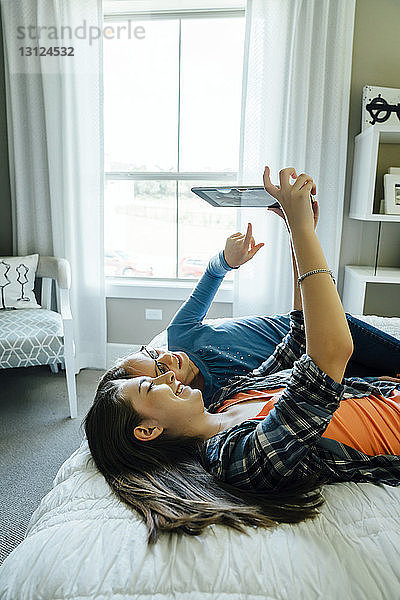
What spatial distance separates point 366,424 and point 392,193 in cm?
197

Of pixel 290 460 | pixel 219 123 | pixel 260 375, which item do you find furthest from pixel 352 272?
pixel 290 460

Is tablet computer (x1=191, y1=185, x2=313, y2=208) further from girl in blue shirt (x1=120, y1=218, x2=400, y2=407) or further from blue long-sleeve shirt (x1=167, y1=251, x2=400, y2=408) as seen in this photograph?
blue long-sleeve shirt (x1=167, y1=251, x2=400, y2=408)

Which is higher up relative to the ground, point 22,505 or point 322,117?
point 322,117

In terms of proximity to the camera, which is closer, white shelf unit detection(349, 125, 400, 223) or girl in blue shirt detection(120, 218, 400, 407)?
girl in blue shirt detection(120, 218, 400, 407)

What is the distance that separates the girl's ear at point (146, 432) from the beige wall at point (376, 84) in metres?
2.25

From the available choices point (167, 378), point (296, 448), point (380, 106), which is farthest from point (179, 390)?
point (380, 106)

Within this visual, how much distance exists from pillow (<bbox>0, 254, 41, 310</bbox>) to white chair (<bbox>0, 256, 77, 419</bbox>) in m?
0.07

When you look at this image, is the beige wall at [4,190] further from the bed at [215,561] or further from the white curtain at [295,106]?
the bed at [215,561]

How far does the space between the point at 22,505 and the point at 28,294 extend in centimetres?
137

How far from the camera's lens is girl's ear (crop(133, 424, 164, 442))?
113 cm

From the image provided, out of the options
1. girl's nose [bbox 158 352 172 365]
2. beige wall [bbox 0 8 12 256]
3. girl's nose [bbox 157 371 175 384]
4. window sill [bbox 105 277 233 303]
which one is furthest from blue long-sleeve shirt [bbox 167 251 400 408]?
beige wall [bbox 0 8 12 256]

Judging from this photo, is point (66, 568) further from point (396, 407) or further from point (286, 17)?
point (286, 17)

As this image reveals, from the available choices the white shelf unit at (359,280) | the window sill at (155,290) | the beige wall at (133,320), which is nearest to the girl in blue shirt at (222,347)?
the white shelf unit at (359,280)

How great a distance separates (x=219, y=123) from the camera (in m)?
3.27
